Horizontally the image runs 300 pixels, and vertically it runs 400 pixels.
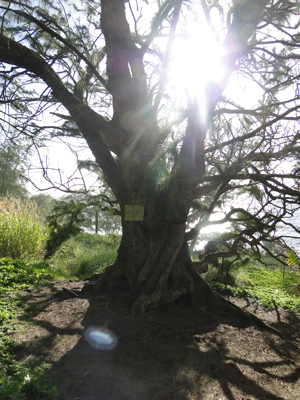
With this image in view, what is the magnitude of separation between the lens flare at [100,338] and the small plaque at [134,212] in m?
1.39

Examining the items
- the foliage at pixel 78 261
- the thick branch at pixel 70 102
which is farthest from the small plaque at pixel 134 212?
the foliage at pixel 78 261

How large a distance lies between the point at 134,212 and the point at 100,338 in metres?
1.56

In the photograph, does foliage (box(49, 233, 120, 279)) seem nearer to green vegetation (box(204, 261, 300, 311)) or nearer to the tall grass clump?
the tall grass clump

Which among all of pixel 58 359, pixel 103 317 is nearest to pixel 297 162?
pixel 103 317

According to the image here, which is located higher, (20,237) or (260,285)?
(20,237)

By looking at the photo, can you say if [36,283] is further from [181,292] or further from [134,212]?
[181,292]

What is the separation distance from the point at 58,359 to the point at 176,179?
2.26m

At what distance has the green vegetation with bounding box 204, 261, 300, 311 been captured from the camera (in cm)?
473

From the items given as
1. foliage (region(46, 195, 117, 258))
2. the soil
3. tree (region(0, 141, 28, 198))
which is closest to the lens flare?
the soil

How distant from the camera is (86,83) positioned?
4.21 meters

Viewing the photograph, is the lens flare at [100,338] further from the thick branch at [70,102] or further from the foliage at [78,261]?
the foliage at [78,261]

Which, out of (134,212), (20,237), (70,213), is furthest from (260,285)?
(20,237)

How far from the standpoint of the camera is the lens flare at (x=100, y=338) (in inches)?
96.7

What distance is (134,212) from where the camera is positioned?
357 cm
